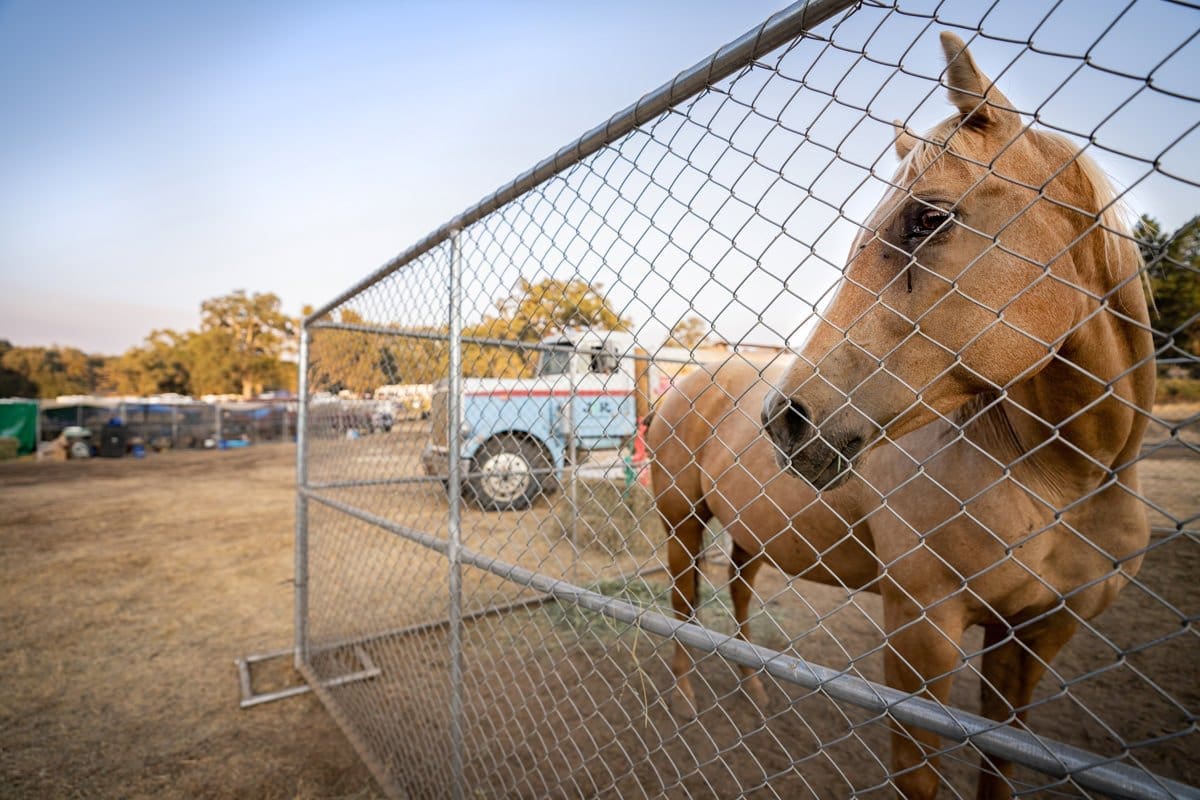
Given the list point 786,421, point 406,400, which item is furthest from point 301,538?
point 786,421

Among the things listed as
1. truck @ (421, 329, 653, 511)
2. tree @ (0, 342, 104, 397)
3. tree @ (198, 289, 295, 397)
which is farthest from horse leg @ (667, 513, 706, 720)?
tree @ (0, 342, 104, 397)

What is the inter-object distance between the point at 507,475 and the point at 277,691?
6.90 ft

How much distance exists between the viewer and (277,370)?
3981 cm

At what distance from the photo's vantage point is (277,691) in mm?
3221

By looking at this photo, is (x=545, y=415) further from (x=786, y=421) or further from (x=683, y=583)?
(x=786, y=421)

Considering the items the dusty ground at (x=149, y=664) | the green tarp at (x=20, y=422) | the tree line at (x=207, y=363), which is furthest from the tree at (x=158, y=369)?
the dusty ground at (x=149, y=664)

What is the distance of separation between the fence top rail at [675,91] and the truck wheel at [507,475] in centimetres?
83

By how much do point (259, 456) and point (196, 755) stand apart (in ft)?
60.7

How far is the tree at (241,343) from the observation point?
37.0 m

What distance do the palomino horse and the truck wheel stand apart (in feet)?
3.12

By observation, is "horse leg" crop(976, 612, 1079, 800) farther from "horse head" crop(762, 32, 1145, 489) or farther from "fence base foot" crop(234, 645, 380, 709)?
"fence base foot" crop(234, 645, 380, 709)

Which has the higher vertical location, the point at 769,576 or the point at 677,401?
the point at 677,401

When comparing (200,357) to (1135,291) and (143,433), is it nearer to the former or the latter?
(143,433)

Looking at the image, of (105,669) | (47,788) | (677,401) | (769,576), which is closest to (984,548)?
(677,401)
